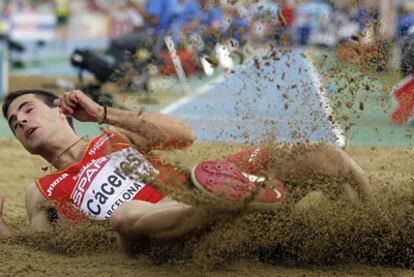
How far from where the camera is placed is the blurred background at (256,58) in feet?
15.6

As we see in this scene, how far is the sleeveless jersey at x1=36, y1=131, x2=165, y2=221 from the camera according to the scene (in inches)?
166

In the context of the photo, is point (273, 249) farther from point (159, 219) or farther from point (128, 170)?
point (128, 170)

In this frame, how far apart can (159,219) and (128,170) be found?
24 centimetres

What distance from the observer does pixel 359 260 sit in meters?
4.09

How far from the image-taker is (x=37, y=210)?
4.55 meters

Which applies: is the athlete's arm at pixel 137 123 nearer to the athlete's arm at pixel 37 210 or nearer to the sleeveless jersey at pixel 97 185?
the sleeveless jersey at pixel 97 185

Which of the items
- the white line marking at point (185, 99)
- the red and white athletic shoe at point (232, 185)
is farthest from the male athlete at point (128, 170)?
the white line marking at point (185, 99)

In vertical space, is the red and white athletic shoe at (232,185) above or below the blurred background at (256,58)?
above

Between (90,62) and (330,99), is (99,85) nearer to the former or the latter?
(90,62)

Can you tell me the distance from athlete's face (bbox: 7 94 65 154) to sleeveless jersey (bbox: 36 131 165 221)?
19 centimetres

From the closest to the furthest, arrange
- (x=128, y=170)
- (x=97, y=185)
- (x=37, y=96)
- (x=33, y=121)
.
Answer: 1. (x=128, y=170)
2. (x=97, y=185)
3. (x=33, y=121)
4. (x=37, y=96)

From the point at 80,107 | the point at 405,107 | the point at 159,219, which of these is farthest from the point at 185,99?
the point at 159,219

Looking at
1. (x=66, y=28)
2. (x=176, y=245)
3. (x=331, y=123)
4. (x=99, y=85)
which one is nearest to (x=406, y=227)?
(x=331, y=123)

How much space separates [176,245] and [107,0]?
2799 cm
